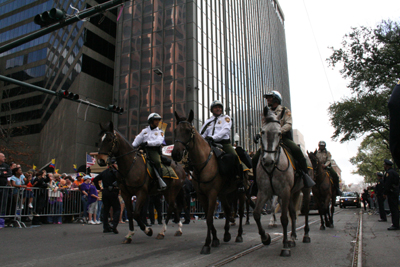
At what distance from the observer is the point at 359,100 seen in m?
34.9

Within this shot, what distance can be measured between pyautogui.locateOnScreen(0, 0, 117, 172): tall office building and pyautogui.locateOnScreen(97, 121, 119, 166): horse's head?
20.1 metres

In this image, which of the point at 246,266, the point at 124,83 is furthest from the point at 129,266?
the point at 124,83

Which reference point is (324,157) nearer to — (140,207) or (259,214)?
(259,214)

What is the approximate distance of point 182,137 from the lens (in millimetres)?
5980

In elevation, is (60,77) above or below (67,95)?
above

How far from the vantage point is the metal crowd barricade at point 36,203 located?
12.0 m

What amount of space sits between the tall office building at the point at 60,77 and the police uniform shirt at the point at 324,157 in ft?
66.8

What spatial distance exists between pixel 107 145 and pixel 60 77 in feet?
143

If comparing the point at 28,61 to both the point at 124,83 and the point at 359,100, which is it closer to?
the point at 124,83

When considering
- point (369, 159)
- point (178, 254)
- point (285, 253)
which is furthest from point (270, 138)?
point (369, 159)

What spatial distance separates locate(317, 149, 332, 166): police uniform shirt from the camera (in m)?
11.5

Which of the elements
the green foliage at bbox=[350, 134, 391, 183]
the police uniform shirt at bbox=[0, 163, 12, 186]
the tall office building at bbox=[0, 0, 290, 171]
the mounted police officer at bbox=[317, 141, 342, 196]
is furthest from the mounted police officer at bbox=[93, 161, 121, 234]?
the green foliage at bbox=[350, 134, 391, 183]

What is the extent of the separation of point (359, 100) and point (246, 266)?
116 ft

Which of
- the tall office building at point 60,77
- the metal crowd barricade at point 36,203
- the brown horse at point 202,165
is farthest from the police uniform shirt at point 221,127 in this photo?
the tall office building at point 60,77
